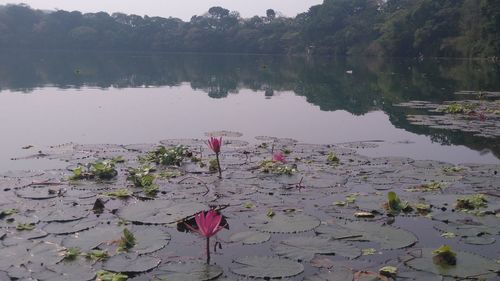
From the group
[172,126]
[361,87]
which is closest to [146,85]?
[361,87]

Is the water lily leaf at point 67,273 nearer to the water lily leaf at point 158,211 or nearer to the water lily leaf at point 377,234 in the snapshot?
the water lily leaf at point 158,211

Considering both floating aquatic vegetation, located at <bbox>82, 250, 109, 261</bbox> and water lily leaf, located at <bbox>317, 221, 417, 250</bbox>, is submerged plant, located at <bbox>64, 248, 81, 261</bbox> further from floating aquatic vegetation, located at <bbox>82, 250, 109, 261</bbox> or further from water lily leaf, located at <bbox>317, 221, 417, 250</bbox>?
water lily leaf, located at <bbox>317, 221, 417, 250</bbox>

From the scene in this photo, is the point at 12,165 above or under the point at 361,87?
under

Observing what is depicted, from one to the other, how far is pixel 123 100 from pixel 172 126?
5.80 meters

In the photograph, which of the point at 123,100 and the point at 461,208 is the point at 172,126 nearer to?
the point at 123,100

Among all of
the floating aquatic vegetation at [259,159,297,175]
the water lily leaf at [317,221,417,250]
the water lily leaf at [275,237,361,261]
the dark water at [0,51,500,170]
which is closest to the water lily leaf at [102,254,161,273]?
the water lily leaf at [275,237,361,261]

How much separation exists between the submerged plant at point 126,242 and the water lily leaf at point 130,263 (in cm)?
16

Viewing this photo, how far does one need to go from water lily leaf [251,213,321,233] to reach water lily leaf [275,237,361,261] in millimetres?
291

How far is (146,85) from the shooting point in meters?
23.4

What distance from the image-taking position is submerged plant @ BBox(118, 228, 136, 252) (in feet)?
14.5

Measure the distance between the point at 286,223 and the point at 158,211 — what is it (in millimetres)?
1412

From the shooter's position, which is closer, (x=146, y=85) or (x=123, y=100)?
(x=123, y=100)

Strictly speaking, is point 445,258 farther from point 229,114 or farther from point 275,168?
point 229,114

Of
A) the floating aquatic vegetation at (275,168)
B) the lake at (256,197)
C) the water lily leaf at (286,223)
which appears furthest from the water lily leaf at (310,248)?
the floating aquatic vegetation at (275,168)
